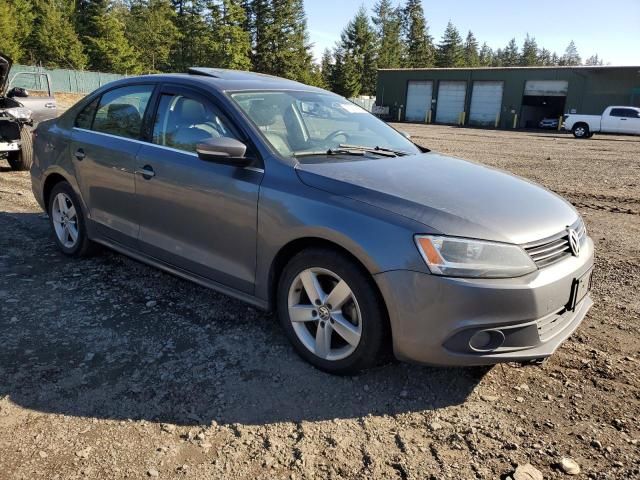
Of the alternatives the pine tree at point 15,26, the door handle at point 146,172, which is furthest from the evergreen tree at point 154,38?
the door handle at point 146,172

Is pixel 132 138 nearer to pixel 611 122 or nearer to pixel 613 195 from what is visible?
pixel 613 195

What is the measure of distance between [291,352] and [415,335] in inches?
38.9

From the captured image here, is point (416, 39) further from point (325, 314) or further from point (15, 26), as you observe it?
point (325, 314)

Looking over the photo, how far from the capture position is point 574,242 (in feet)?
9.93

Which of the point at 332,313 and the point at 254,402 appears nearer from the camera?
the point at 254,402

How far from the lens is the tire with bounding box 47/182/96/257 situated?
15.8ft

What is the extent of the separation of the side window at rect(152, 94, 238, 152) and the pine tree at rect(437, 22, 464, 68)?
289ft

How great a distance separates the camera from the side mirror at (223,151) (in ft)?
10.5

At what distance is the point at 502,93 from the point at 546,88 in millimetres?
3521

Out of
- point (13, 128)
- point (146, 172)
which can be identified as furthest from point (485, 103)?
point (146, 172)

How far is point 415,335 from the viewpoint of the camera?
106 inches

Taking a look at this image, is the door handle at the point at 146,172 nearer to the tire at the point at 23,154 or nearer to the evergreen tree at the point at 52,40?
the tire at the point at 23,154

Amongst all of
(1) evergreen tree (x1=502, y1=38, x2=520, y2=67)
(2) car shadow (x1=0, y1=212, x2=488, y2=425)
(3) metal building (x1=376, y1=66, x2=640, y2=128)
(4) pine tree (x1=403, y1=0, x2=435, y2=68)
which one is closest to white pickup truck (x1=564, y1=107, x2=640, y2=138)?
(3) metal building (x1=376, y1=66, x2=640, y2=128)

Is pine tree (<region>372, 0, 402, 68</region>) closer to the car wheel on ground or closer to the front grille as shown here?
the car wheel on ground
